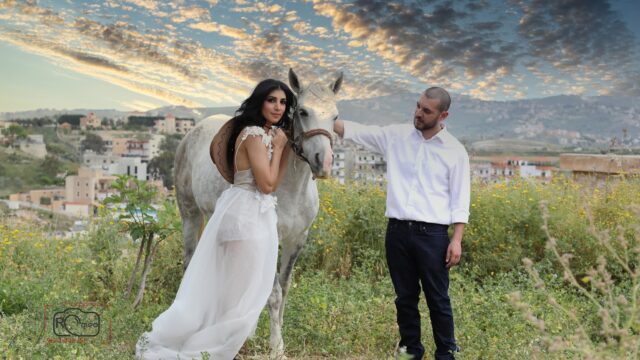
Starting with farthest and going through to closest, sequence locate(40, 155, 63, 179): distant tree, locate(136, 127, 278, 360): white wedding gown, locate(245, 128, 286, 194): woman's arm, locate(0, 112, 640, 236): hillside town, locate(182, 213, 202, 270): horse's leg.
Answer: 1. locate(40, 155, 63, 179): distant tree
2. locate(0, 112, 640, 236): hillside town
3. locate(182, 213, 202, 270): horse's leg
4. locate(136, 127, 278, 360): white wedding gown
5. locate(245, 128, 286, 194): woman's arm

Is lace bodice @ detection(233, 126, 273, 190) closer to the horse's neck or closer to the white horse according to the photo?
the white horse

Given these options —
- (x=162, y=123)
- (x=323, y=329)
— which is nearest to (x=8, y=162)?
(x=162, y=123)

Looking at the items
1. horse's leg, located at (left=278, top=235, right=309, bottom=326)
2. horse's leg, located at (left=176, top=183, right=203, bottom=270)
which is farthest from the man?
horse's leg, located at (left=176, top=183, right=203, bottom=270)

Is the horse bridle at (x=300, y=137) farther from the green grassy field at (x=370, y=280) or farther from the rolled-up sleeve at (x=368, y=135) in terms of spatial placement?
the green grassy field at (x=370, y=280)

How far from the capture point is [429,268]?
3713mm

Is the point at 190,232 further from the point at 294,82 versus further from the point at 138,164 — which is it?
the point at 138,164

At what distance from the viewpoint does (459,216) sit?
3.69 meters

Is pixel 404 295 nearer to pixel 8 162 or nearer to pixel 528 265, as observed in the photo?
pixel 528 265

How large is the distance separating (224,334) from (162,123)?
16165 mm

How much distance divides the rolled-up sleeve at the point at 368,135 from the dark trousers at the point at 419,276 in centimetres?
56

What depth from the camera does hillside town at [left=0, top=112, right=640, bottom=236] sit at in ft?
30.7

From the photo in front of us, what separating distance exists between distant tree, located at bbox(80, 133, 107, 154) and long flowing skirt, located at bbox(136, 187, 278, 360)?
799 inches

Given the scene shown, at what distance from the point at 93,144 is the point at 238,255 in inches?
826

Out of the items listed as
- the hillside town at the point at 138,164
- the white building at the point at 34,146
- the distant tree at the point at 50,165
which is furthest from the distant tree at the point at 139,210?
the white building at the point at 34,146
